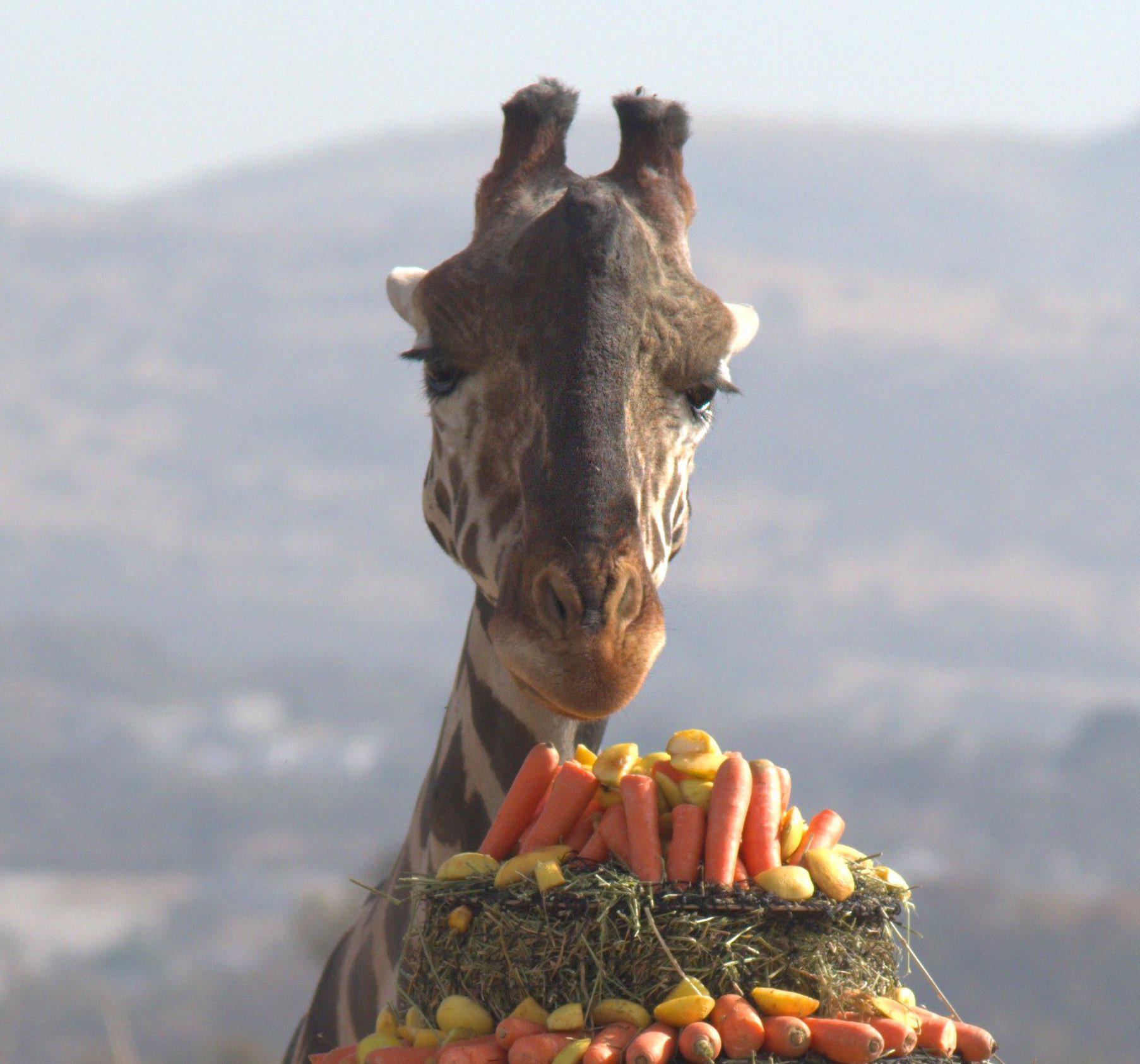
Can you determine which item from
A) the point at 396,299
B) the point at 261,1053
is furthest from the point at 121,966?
the point at 396,299

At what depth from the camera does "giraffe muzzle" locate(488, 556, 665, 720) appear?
18.2 feet

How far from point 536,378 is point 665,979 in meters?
2.04

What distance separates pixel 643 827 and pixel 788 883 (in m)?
0.42

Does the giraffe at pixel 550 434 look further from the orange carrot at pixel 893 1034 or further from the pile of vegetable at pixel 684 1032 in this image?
the orange carrot at pixel 893 1034

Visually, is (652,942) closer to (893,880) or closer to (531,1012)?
(531,1012)

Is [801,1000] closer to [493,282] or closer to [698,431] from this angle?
[698,431]

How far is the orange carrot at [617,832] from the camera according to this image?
527 centimetres

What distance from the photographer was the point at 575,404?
5.98 meters

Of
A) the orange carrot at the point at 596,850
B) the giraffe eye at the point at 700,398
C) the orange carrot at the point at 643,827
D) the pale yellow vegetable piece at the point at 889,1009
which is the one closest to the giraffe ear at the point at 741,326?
the giraffe eye at the point at 700,398

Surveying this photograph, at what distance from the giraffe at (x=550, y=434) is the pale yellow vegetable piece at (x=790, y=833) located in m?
0.58

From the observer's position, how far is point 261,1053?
63344 millimetres

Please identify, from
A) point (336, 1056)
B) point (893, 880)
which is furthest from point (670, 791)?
point (336, 1056)

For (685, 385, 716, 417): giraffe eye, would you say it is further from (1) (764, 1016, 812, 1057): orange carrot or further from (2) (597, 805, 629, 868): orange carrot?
(1) (764, 1016, 812, 1057): orange carrot

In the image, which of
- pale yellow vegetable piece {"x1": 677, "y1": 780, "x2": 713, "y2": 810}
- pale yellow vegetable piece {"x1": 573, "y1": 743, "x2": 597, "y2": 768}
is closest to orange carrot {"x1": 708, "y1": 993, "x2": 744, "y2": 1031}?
pale yellow vegetable piece {"x1": 677, "y1": 780, "x2": 713, "y2": 810}
